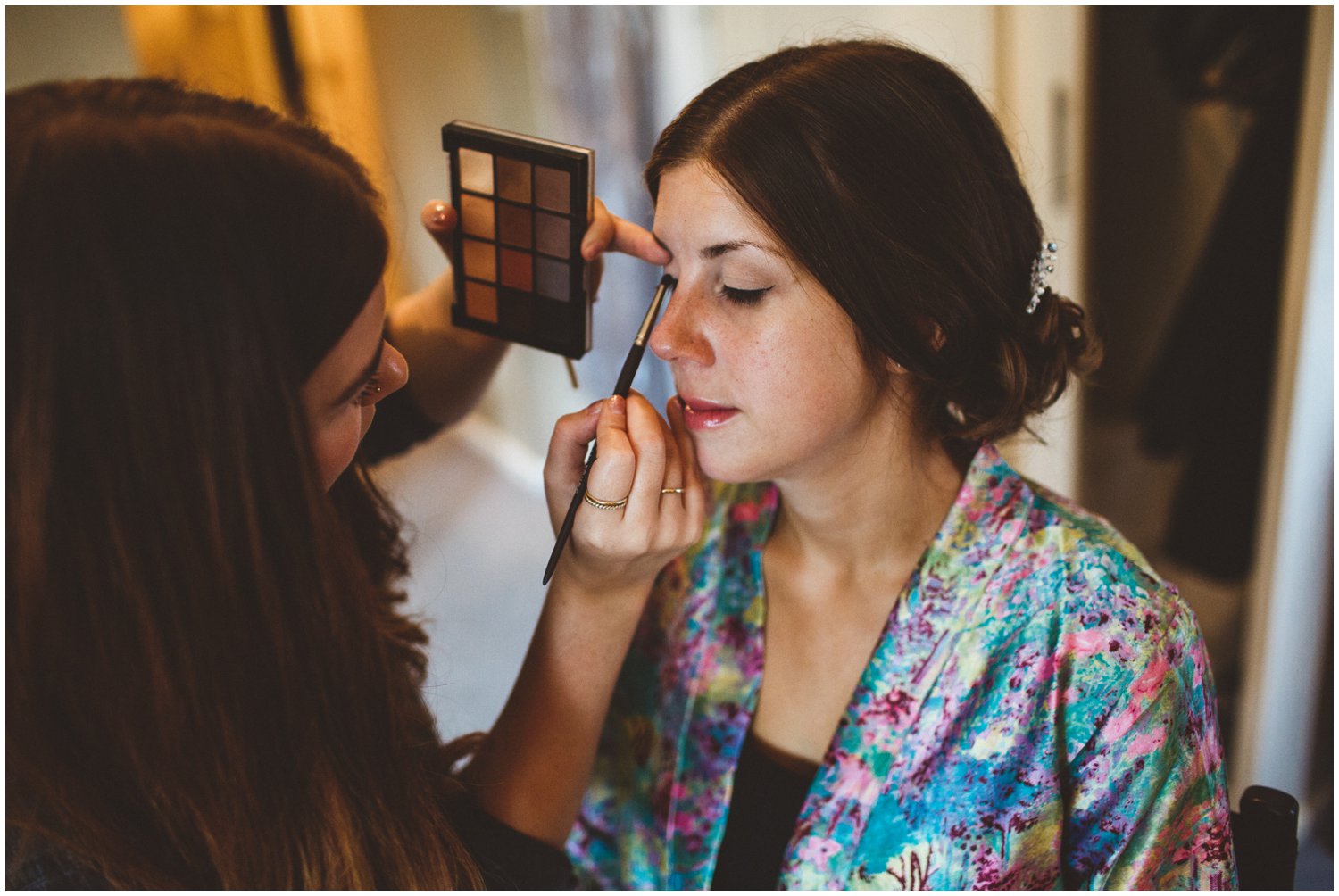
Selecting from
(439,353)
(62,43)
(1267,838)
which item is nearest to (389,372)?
(439,353)

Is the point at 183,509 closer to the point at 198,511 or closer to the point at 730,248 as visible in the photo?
the point at 198,511

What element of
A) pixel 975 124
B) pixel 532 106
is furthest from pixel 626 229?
pixel 532 106

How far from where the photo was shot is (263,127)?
67 cm

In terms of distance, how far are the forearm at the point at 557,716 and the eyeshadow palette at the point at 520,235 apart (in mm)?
277

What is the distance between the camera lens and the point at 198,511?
25.4 inches

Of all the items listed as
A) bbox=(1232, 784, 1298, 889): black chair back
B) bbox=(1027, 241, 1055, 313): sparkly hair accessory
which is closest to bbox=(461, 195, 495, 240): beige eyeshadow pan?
bbox=(1027, 241, 1055, 313): sparkly hair accessory

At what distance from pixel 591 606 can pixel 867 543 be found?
13.4 inches

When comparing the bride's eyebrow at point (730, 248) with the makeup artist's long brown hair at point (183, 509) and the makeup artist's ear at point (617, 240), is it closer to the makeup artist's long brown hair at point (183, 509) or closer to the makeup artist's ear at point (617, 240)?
the makeup artist's ear at point (617, 240)

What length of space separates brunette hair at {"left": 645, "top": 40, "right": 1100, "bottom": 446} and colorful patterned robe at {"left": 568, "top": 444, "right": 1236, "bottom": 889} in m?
0.19

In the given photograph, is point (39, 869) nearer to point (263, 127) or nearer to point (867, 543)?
point (263, 127)

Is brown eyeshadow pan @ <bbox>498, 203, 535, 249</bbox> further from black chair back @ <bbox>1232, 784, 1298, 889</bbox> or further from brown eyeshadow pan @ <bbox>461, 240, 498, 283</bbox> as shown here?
black chair back @ <bbox>1232, 784, 1298, 889</bbox>

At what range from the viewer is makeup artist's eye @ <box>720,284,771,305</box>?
36.8 inches

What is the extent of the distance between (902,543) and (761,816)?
0.35m

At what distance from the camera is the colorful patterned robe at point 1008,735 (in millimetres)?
891
